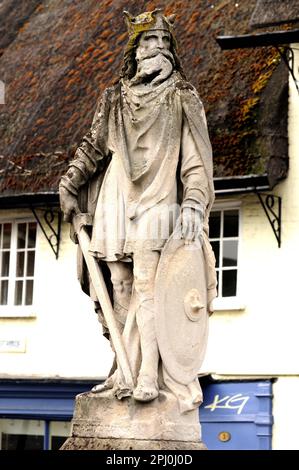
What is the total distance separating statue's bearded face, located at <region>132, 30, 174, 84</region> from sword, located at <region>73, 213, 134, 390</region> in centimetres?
105

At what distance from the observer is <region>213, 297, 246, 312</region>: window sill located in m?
23.9

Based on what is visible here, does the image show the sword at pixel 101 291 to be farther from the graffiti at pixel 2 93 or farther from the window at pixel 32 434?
the graffiti at pixel 2 93

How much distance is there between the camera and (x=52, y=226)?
86.3 ft

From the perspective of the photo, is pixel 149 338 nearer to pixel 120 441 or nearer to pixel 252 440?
pixel 120 441

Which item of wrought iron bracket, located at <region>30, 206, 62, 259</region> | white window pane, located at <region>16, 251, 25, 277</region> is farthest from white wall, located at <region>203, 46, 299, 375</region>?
white window pane, located at <region>16, 251, 25, 277</region>

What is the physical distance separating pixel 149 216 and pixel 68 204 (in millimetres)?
712

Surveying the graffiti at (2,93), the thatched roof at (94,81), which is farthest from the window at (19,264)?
the graffiti at (2,93)

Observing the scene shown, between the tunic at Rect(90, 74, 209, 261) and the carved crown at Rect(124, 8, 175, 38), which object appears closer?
the tunic at Rect(90, 74, 209, 261)

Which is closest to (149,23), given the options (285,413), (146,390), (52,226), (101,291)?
(101,291)

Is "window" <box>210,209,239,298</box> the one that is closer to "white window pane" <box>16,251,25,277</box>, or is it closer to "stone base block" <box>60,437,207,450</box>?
"white window pane" <box>16,251,25,277</box>

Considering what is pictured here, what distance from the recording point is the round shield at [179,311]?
11.5 m

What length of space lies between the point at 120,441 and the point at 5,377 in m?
15.3

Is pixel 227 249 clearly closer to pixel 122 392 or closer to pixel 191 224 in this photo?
pixel 191 224

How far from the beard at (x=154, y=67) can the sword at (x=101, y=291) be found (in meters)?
1.03
